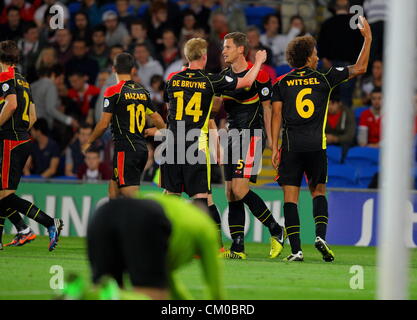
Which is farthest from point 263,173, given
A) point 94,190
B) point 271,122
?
point 271,122

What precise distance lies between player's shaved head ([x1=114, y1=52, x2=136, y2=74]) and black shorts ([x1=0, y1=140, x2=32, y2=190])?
1.38m

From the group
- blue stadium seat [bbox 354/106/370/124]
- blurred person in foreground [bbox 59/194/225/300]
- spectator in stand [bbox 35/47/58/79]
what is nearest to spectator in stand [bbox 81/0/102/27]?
spectator in stand [bbox 35/47/58/79]

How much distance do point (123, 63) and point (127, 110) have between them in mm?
511

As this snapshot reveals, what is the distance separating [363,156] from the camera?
1590 centimetres

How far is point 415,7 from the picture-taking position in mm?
5500

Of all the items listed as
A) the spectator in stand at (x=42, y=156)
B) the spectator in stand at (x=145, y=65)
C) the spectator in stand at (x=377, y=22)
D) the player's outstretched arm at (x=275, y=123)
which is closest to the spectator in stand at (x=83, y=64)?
the spectator in stand at (x=145, y=65)

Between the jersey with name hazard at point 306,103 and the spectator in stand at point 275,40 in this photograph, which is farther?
the spectator in stand at point 275,40

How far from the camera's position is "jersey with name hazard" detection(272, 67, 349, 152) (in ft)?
34.6

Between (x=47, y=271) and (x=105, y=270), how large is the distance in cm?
415

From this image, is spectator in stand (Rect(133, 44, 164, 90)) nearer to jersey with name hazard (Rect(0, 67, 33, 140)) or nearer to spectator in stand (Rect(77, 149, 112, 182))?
spectator in stand (Rect(77, 149, 112, 182))

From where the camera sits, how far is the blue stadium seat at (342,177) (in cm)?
1570

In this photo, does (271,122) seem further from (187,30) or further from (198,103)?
(187,30)

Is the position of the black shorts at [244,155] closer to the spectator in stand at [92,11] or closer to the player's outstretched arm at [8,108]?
the player's outstretched arm at [8,108]

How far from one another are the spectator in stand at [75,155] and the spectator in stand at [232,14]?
3575mm
